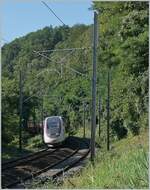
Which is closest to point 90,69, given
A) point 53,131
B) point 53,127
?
point 53,127

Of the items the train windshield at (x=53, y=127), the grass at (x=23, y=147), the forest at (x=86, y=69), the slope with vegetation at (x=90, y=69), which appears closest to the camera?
the forest at (x=86, y=69)

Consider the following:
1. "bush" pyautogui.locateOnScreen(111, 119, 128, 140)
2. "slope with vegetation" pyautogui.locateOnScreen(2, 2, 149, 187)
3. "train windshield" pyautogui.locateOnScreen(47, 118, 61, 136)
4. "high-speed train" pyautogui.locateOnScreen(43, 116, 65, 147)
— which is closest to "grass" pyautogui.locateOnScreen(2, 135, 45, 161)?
"slope with vegetation" pyautogui.locateOnScreen(2, 2, 149, 187)

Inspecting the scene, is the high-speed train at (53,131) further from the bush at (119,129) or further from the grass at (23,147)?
the bush at (119,129)

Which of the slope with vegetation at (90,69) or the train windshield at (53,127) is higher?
the slope with vegetation at (90,69)

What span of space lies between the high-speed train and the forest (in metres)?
2.21

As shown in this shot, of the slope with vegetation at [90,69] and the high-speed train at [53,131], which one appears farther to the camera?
the high-speed train at [53,131]

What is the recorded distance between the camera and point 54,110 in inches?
2832

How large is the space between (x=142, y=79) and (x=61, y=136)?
16079 millimetres

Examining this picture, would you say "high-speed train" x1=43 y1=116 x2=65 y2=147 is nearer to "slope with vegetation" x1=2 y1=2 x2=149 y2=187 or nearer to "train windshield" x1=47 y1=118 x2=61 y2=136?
"train windshield" x1=47 y1=118 x2=61 y2=136

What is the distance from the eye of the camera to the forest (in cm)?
2408

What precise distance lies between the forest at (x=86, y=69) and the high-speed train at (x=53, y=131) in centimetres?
221

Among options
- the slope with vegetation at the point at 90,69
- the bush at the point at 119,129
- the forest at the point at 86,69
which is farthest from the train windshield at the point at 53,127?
the bush at the point at 119,129

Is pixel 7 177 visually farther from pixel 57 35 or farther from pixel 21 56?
pixel 57 35

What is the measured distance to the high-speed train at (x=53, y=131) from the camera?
41.3m
